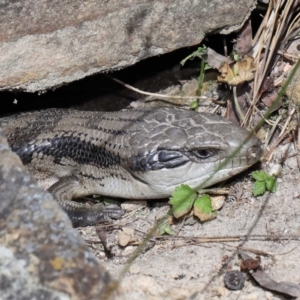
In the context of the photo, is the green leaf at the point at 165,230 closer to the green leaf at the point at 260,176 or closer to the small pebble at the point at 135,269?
the small pebble at the point at 135,269

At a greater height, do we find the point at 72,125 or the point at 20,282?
the point at 20,282

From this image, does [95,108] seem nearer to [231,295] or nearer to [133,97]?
[133,97]

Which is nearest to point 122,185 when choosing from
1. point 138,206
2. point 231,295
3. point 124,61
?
point 138,206

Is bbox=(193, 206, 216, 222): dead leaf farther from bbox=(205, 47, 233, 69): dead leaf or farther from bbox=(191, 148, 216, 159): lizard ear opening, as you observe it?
bbox=(205, 47, 233, 69): dead leaf

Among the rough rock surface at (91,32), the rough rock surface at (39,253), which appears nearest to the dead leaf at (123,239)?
the rough rock surface at (91,32)

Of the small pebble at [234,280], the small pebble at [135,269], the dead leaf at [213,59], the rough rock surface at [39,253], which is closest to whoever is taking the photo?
the rough rock surface at [39,253]
